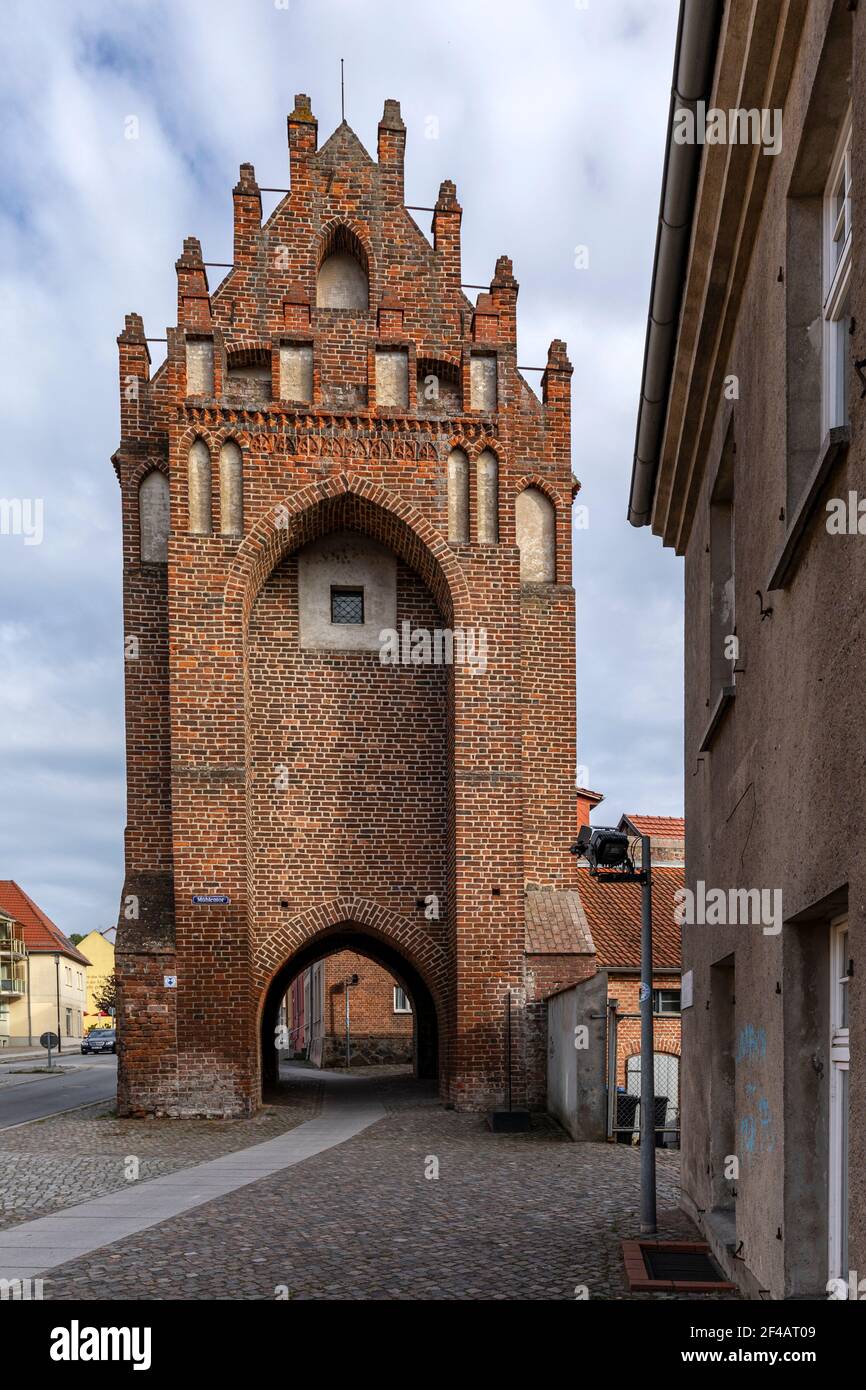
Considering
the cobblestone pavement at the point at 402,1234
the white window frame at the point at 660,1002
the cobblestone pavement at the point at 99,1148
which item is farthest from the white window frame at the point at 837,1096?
the white window frame at the point at 660,1002

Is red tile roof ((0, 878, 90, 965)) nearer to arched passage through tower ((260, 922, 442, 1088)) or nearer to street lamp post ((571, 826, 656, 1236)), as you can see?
arched passage through tower ((260, 922, 442, 1088))

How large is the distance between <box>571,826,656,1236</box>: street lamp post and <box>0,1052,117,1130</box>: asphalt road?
42.5 ft

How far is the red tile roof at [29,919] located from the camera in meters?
75.2

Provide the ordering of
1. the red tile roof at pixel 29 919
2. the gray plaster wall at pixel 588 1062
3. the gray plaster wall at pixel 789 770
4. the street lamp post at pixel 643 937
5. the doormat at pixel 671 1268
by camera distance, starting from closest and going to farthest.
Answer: the gray plaster wall at pixel 789 770
the doormat at pixel 671 1268
the street lamp post at pixel 643 937
the gray plaster wall at pixel 588 1062
the red tile roof at pixel 29 919

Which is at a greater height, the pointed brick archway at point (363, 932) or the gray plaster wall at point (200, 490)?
the gray plaster wall at point (200, 490)

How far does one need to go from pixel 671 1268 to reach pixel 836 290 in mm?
5574

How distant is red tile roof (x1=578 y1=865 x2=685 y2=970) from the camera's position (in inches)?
982

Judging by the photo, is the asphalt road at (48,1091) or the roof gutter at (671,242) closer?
the roof gutter at (671,242)

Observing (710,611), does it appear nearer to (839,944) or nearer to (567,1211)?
(839,944)

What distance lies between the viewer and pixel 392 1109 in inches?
781

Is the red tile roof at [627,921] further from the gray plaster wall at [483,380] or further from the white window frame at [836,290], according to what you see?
the white window frame at [836,290]

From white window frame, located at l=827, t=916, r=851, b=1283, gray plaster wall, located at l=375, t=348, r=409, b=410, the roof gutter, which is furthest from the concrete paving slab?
gray plaster wall, located at l=375, t=348, r=409, b=410

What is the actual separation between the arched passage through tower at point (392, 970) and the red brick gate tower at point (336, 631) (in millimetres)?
2675

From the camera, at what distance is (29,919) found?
76125 mm
